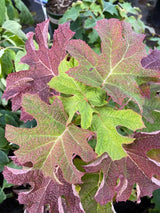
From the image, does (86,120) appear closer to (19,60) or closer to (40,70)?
(40,70)

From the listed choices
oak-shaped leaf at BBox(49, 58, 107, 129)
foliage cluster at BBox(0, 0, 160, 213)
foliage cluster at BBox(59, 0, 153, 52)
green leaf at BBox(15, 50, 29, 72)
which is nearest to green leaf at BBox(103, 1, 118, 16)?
foliage cluster at BBox(59, 0, 153, 52)

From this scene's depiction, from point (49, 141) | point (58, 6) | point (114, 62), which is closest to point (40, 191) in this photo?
point (49, 141)

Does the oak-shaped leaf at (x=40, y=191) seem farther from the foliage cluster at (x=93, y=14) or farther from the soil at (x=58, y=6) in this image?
the soil at (x=58, y=6)

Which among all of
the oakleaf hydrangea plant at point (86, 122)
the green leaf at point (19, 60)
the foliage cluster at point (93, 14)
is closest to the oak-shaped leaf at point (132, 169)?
the oakleaf hydrangea plant at point (86, 122)

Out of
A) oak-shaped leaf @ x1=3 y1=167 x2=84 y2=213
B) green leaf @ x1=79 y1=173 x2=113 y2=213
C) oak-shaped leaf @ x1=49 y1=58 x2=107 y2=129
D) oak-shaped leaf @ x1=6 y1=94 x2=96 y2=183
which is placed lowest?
green leaf @ x1=79 y1=173 x2=113 y2=213

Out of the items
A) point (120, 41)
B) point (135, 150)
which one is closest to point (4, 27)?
point (120, 41)

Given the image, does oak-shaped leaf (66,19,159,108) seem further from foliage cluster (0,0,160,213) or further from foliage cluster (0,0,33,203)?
foliage cluster (0,0,33,203)

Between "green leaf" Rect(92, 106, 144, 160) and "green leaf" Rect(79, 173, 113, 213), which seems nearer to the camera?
"green leaf" Rect(92, 106, 144, 160)
